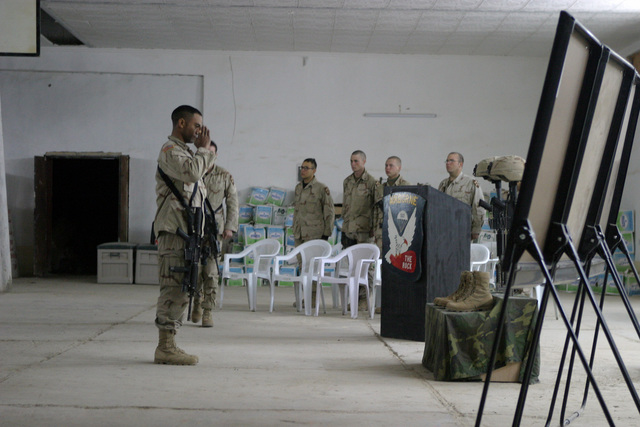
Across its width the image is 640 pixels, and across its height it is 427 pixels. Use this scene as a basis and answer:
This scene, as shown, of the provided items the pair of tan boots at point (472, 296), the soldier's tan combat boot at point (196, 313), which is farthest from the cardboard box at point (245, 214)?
the pair of tan boots at point (472, 296)

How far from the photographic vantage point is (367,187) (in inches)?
328

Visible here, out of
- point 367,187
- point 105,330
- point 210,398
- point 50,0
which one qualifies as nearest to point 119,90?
point 50,0

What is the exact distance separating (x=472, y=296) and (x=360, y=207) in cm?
428

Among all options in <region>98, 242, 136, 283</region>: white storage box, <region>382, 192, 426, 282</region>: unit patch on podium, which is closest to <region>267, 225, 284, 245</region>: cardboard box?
<region>98, 242, 136, 283</region>: white storage box

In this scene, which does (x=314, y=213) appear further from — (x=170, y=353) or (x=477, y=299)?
(x=477, y=299)

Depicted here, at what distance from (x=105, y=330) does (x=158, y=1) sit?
550 centimetres

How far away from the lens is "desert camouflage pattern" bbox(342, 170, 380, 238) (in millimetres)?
8281

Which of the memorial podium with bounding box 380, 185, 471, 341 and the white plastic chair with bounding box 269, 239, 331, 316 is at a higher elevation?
the memorial podium with bounding box 380, 185, 471, 341

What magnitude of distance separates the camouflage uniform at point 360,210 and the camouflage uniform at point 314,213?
0.74 ft

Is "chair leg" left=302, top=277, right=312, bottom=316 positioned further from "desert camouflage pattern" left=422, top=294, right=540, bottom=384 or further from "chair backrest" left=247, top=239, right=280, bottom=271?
"desert camouflage pattern" left=422, top=294, right=540, bottom=384

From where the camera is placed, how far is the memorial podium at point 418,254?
5.43m

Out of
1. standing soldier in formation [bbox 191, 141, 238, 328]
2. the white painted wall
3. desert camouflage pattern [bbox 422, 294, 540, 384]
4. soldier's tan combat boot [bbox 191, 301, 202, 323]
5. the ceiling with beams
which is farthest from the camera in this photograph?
the white painted wall

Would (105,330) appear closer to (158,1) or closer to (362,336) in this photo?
(362,336)

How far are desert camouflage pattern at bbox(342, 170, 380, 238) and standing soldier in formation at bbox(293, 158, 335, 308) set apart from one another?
23 centimetres
